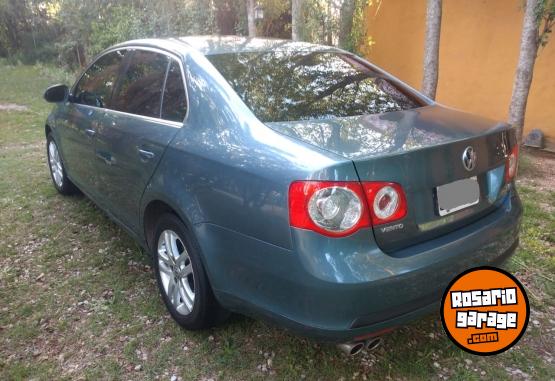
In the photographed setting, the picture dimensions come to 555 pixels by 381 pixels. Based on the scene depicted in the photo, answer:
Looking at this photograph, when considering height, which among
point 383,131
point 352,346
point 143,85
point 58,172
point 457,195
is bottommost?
point 352,346

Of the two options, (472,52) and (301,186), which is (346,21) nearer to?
(472,52)

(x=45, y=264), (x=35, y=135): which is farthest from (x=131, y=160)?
(x=35, y=135)

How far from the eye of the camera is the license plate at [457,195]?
6.68ft

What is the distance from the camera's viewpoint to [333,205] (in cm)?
180

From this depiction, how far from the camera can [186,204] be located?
2.32 meters

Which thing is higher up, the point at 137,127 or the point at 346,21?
the point at 346,21

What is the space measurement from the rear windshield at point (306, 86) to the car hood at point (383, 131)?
0.11 m

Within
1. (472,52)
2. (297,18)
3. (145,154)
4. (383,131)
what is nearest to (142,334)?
(145,154)

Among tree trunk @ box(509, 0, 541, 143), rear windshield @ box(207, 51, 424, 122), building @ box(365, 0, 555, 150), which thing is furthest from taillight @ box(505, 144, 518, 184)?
building @ box(365, 0, 555, 150)

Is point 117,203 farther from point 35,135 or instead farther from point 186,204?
point 35,135

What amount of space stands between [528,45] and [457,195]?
12.6 feet

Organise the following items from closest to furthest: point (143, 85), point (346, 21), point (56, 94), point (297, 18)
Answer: point (143, 85) → point (56, 94) → point (346, 21) → point (297, 18)

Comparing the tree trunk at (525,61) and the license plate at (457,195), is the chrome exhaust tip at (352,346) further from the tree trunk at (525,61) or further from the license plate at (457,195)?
the tree trunk at (525,61)

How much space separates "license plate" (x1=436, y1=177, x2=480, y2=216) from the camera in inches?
80.1
